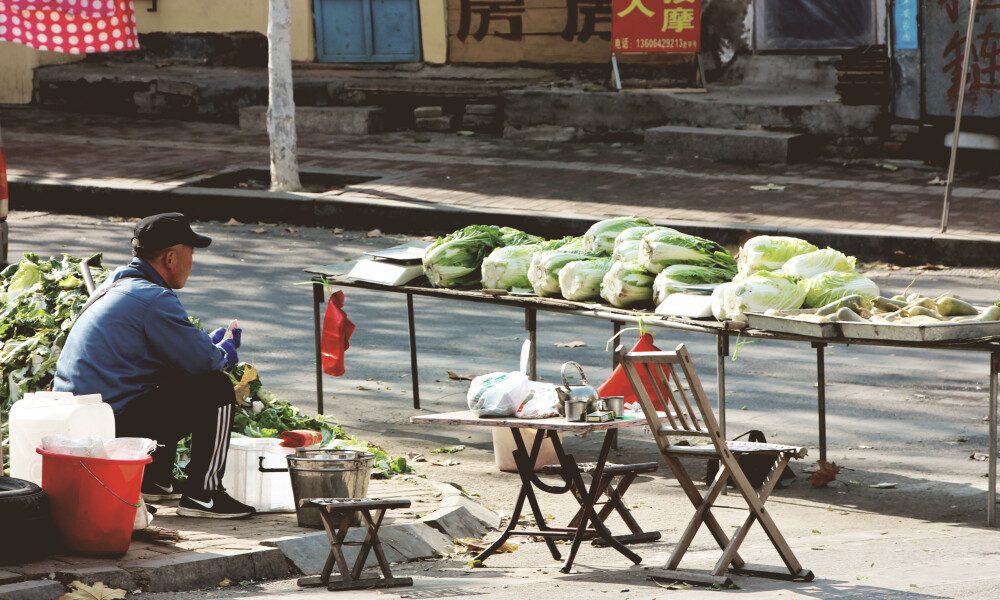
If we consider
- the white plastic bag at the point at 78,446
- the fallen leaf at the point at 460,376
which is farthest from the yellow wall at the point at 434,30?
the white plastic bag at the point at 78,446

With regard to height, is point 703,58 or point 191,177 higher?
point 703,58

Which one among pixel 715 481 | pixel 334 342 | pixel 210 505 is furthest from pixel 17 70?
pixel 715 481

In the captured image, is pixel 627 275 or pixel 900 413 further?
pixel 900 413

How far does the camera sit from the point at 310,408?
25.9 feet

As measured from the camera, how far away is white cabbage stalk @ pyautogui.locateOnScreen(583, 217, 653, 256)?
761cm

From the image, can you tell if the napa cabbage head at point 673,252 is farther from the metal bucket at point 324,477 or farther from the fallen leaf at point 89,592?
the fallen leaf at point 89,592

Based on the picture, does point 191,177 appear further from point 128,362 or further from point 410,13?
point 128,362

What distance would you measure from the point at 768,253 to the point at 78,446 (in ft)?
11.7

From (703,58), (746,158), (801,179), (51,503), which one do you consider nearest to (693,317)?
(51,503)

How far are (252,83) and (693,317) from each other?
14325 millimetres

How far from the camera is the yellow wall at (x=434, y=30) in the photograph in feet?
65.4

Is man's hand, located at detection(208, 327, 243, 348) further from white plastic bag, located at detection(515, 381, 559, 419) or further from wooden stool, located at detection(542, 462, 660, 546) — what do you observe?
wooden stool, located at detection(542, 462, 660, 546)

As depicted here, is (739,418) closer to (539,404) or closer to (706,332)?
(706,332)

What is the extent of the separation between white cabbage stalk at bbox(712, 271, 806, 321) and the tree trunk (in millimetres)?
9125
